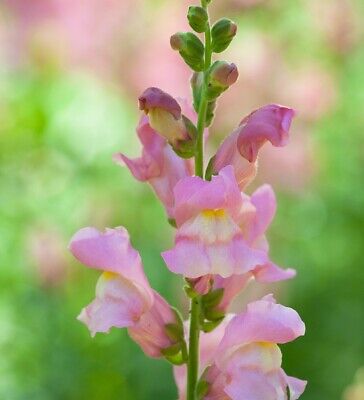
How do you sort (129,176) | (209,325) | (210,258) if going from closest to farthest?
1. (210,258)
2. (209,325)
3. (129,176)

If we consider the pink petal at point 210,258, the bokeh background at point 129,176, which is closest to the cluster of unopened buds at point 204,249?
the pink petal at point 210,258

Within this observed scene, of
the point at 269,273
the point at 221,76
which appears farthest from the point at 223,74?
the point at 269,273

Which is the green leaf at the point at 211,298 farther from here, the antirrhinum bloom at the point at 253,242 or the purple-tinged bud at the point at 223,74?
the purple-tinged bud at the point at 223,74

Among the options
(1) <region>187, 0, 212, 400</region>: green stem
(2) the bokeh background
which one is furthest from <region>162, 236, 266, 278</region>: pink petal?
(2) the bokeh background

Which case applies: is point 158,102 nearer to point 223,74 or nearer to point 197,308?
point 223,74

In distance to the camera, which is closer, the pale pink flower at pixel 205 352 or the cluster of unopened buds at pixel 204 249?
the cluster of unopened buds at pixel 204 249

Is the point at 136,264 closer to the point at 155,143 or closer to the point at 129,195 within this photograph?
the point at 155,143
